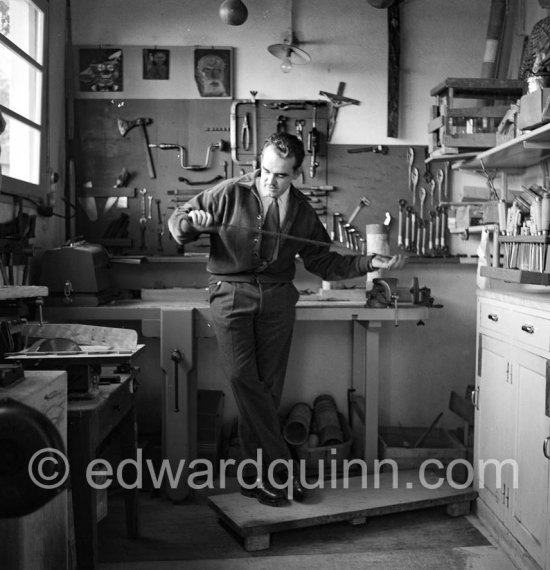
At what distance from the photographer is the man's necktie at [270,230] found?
3.25m

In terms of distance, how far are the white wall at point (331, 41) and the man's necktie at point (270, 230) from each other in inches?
52.3

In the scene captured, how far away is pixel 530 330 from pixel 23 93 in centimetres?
284

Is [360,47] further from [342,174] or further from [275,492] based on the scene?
[275,492]

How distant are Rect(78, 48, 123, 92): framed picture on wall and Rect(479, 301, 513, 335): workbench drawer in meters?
2.60

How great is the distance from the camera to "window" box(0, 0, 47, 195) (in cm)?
354

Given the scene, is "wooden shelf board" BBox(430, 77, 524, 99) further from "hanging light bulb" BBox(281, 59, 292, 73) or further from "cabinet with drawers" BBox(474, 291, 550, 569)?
"cabinet with drawers" BBox(474, 291, 550, 569)

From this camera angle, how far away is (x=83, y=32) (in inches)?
171

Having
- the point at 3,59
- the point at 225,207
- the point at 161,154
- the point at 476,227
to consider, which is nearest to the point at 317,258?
the point at 225,207

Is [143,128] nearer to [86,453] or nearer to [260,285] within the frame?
[260,285]

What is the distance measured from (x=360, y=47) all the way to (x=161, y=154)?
1432mm

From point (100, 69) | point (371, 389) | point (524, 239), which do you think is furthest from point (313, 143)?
point (524, 239)

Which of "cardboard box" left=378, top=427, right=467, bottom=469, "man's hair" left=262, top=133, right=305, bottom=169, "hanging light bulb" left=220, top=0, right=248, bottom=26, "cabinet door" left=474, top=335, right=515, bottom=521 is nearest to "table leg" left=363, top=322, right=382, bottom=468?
"cardboard box" left=378, top=427, right=467, bottom=469

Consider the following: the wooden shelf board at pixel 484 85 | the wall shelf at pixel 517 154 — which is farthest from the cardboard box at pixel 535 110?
the wooden shelf board at pixel 484 85

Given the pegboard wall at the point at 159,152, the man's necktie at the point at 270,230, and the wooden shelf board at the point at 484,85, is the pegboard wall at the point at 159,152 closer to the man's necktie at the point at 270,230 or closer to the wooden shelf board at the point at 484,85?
the wooden shelf board at the point at 484,85
